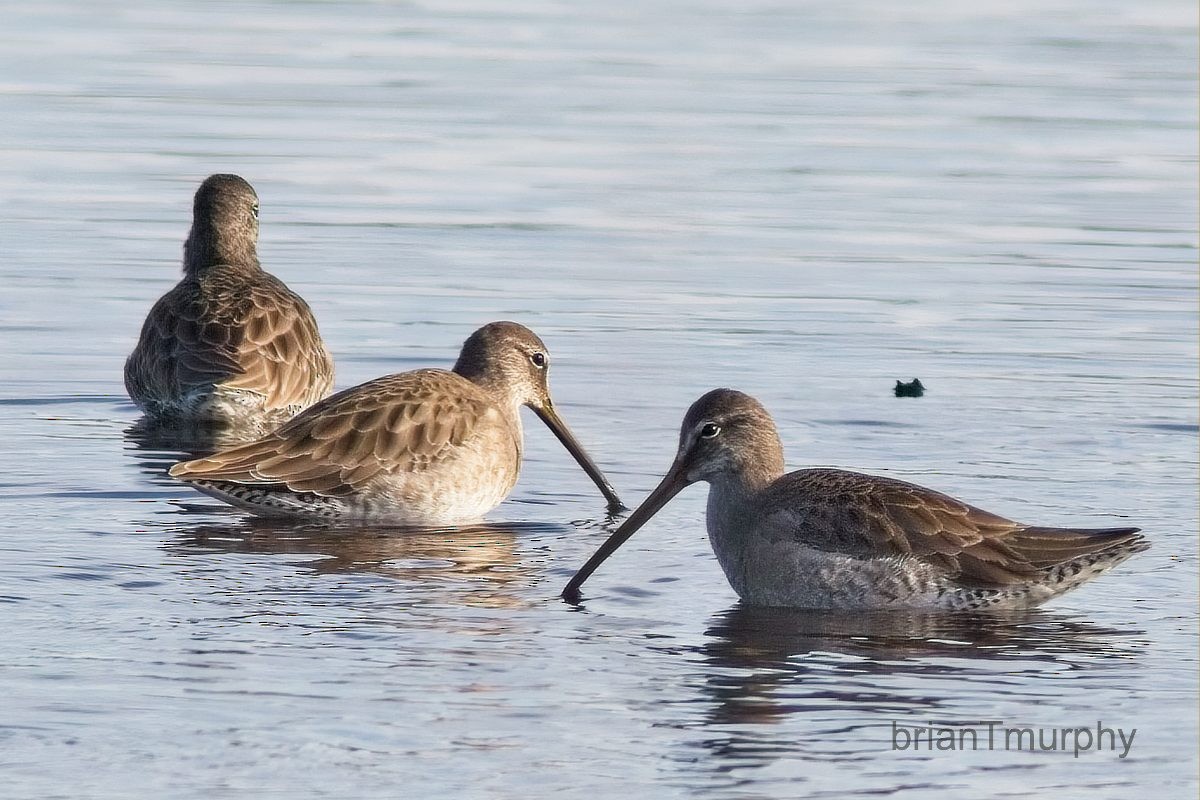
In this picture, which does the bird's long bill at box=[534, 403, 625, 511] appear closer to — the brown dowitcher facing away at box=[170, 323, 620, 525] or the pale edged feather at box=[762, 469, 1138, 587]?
the brown dowitcher facing away at box=[170, 323, 620, 525]

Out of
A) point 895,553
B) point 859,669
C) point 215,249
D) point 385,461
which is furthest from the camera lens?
point 215,249

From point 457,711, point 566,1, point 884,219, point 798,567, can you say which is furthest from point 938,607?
point 566,1

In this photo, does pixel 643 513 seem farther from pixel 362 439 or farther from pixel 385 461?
pixel 362 439

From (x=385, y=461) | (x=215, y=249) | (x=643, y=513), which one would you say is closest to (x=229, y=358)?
(x=215, y=249)

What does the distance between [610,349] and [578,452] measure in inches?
119

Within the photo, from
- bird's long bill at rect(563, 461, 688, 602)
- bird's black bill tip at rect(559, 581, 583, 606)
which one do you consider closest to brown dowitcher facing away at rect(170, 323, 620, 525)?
bird's long bill at rect(563, 461, 688, 602)

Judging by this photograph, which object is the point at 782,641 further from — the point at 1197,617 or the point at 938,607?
the point at 1197,617

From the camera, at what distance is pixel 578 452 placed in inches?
464

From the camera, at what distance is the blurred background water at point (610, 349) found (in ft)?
25.5

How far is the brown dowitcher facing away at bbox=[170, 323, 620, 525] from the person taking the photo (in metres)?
10.9

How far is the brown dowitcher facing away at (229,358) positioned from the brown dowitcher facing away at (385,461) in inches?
63.4

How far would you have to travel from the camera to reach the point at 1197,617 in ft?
30.8

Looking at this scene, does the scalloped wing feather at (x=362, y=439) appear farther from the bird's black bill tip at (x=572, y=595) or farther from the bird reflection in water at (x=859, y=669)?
the bird reflection in water at (x=859, y=669)

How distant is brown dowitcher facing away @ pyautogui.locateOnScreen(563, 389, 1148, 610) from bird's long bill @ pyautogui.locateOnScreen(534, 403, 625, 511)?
1637 millimetres
